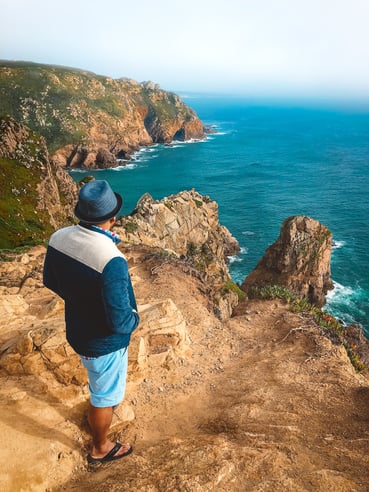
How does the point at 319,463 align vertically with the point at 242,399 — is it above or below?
above

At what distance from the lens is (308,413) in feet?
21.8

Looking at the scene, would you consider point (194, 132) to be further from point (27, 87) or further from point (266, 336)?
point (266, 336)

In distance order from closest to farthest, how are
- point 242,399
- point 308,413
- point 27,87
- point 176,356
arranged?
point 308,413, point 242,399, point 176,356, point 27,87

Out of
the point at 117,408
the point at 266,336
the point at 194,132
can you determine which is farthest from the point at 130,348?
the point at 194,132

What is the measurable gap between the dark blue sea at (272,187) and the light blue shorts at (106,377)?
133 feet

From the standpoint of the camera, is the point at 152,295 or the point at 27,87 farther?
the point at 27,87

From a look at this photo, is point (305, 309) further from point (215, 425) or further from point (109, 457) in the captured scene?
point (109, 457)

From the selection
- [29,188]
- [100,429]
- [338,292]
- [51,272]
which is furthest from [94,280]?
[338,292]

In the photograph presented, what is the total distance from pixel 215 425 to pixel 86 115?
5028 inches

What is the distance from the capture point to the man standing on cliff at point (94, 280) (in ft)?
13.8

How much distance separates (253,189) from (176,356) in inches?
3159

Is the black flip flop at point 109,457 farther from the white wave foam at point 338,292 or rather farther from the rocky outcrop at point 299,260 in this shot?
the white wave foam at point 338,292

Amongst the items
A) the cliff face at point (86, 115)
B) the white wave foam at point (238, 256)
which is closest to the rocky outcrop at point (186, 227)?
the white wave foam at point (238, 256)

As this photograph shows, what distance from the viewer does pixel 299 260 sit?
3850 centimetres
